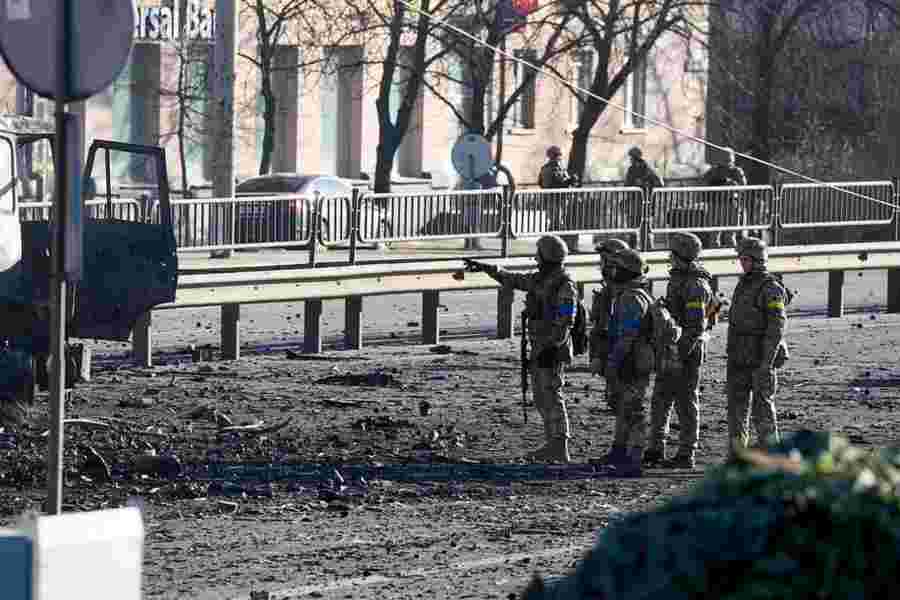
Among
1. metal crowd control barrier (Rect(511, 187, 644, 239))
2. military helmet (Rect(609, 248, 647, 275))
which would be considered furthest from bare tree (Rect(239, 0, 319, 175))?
military helmet (Rect(609, 248, 647, 275))

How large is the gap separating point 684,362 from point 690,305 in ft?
1.11

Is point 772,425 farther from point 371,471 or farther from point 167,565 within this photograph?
point 167,565

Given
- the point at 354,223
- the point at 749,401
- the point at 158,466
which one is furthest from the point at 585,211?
the point at 158,466

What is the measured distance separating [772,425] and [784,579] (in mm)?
8727

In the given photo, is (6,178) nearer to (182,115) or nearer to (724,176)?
(724,176)

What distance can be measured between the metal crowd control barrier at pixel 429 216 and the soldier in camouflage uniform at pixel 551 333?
8.47 meters

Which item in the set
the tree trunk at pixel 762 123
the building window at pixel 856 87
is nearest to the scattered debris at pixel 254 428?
the tree trunk at pixel 762 123

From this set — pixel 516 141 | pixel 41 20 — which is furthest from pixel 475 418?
pixel 516 141

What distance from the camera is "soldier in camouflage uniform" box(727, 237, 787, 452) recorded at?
37.4 ft

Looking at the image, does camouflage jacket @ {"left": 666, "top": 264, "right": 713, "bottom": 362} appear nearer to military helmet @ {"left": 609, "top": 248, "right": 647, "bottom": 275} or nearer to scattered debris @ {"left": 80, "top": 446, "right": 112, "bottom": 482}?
military helmet @ {"left": 609, "top": 248, "right": 647, "bottom": 275}

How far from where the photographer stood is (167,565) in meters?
8.09

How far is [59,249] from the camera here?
250 inches

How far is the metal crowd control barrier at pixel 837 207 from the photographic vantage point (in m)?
23.8

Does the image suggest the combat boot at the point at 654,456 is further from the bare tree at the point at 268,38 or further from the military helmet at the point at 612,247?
the bare tree at the point at 268,38
